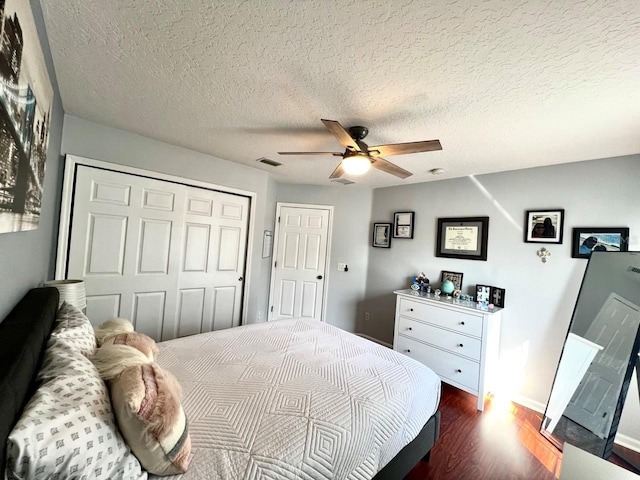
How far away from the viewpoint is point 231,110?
1.83 m

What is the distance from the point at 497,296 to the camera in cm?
273

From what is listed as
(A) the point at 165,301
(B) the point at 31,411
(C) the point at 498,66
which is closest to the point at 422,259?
(C) the point at 498,66

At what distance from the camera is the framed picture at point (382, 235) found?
3787 millimetres

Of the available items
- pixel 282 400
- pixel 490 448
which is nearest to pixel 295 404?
pixel 282 400

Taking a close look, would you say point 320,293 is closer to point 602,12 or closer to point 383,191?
point 383,191

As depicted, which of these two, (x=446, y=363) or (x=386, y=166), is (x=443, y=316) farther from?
(x=386, y=166)

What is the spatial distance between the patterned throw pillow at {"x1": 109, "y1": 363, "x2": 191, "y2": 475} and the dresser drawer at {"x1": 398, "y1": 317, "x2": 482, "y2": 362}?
8.16 ft

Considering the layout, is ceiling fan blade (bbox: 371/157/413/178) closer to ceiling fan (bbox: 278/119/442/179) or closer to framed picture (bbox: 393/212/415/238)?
ceiling fan (bbox: 278/119/442/179)

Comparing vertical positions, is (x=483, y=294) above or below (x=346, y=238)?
below

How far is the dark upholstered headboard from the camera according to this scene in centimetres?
57

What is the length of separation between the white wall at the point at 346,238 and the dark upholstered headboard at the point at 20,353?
311 cm

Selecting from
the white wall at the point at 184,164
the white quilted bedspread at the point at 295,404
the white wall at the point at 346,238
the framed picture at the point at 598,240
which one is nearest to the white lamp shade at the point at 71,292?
the white quilted bedspread at the point at 295,404

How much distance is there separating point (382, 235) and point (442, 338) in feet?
5.34

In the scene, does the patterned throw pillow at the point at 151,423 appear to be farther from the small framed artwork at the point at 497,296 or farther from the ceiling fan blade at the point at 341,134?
the small framed artwork at the point at 497,296
